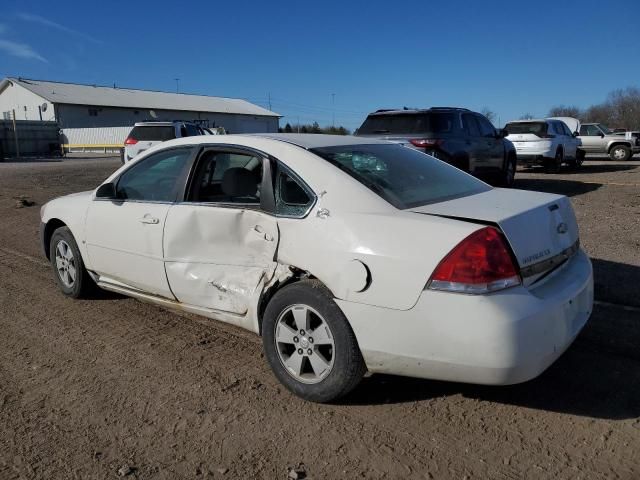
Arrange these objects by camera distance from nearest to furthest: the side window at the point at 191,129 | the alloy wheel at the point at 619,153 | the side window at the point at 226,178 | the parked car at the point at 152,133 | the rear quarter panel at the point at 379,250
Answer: the rear quarter panel at the point at 379,250, the side window at the point at 226,178, the parked car at the point at 152,133, the side window at the point at 191,129, the alloy wheel at the point at 619,153

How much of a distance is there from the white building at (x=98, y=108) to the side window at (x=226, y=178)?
41913 millimetres

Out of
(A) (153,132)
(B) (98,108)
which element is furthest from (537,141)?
(B) (98,108)

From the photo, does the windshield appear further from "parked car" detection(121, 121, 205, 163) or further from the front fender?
"parked car" detection(121, 121, 205, 163)

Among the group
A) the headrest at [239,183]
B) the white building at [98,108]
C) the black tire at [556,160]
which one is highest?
the white building at [98,108]

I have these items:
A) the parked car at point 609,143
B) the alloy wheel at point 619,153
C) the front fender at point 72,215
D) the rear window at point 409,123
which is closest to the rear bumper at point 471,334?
the front fender at point 72,215

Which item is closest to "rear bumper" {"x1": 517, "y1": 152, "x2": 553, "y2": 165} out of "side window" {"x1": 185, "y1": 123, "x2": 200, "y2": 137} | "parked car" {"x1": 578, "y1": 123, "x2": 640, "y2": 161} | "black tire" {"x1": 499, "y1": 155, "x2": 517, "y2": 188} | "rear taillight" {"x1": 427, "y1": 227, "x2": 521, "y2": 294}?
"black tire" {"x1": 499, "y1": 155, "x2": 517, "y2": 188}

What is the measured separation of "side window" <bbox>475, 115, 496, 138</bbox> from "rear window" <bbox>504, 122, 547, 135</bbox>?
15.0ft

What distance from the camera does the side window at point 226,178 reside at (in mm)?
3748

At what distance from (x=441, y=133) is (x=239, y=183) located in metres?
6.97

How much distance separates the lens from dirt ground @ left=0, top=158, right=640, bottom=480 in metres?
2.69

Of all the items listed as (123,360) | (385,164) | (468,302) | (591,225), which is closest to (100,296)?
(123,360)

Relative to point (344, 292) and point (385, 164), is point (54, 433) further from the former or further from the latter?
point (385, 164)

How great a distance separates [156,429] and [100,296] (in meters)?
2.59

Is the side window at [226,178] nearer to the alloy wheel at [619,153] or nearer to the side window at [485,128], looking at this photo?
the side window at [485,128]
